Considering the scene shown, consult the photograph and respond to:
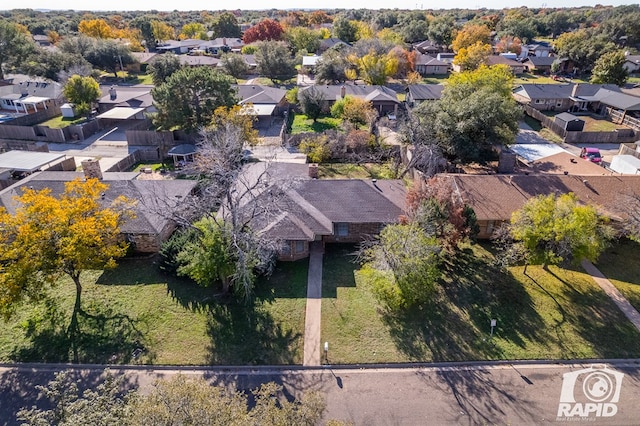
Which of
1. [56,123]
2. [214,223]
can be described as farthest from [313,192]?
[56,123]

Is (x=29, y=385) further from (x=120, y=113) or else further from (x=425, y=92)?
(x=425, y=92)

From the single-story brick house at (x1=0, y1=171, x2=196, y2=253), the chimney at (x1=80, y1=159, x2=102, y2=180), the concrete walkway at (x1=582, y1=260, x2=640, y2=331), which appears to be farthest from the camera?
the chimney at (x1=80, y1=159, x2=102, y2=180)

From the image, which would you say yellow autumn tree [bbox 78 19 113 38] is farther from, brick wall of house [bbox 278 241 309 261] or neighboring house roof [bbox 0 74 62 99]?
brick wall of house [bbox 278 241 309 261]

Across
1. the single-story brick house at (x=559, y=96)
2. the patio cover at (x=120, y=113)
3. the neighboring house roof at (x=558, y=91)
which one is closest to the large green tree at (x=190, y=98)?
the patio cover at (x=120, y=113)

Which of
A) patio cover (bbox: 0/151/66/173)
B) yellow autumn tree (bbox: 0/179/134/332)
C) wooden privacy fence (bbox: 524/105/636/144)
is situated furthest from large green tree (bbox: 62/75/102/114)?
wooden privacy fence (bbox: 524/105/636/144)

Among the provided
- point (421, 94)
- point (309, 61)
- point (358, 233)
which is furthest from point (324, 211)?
point (309, 61)

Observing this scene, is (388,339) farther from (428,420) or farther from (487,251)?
(487,251)

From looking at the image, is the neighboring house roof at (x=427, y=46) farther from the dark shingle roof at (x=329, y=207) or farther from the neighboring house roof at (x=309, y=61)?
the dark shingle roof at (x=329, y=207)
